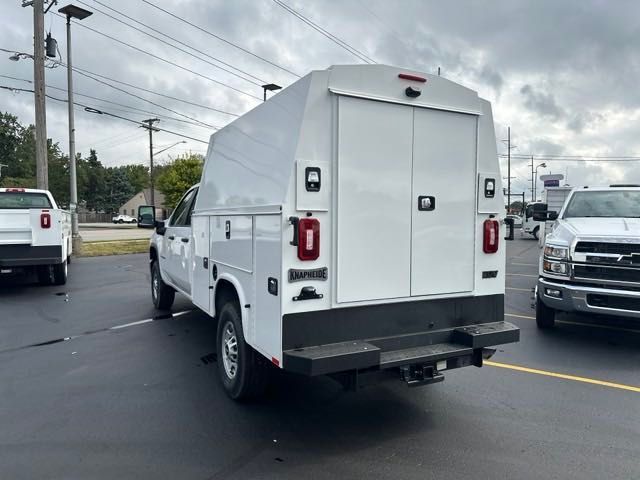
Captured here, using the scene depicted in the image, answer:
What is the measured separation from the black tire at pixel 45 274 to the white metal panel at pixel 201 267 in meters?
6.64

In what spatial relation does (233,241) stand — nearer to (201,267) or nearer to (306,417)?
(201,267)

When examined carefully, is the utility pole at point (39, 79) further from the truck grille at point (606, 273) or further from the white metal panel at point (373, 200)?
the truck grille at point (606, 273)

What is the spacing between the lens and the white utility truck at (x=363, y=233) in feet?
11.7

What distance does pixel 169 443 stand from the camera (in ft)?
12.1

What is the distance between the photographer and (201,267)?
5609mm

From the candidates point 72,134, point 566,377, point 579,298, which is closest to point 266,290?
point 566,377

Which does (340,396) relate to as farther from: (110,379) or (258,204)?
(110,379)

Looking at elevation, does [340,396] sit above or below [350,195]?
below

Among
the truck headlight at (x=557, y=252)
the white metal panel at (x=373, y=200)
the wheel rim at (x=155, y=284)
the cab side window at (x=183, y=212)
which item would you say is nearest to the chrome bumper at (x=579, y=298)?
the truck headlight at (x=557, y=252)

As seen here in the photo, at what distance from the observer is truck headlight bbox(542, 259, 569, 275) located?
654cm

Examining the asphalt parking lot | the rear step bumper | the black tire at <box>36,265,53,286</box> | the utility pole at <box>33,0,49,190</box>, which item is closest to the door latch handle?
the rear step bumper

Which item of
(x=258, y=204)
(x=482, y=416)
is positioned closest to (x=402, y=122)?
(x=258, y=204)

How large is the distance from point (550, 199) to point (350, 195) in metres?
22.0

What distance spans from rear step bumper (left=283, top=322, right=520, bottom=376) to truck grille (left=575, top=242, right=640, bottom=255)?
2.72m
